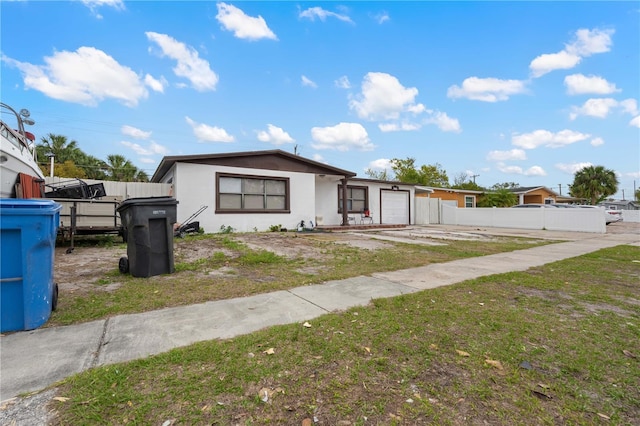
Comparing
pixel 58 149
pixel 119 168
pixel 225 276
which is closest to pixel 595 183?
pixel 225 276

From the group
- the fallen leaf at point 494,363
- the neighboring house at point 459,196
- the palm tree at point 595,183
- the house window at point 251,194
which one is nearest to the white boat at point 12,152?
the house window at point 251,194

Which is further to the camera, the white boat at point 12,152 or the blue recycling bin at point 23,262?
the white boat at point 12,152

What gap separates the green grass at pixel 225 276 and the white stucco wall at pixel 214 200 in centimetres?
362

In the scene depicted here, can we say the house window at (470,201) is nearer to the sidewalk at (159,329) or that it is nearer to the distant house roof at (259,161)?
the distant house roof at (259,161)

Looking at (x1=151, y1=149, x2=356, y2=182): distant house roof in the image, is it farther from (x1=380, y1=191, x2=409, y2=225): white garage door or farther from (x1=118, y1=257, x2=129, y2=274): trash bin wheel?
(x1=118, y1=257, x2=129, y2=274): trash bin wheel

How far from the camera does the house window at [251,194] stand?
1227 centimetres

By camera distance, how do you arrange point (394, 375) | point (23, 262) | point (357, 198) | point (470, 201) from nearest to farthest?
point (394, 375)
point (23, 262)
point (357, 198)
point (470, 201)

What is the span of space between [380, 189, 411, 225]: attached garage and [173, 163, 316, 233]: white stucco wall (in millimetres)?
7159

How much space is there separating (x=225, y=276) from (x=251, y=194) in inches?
324

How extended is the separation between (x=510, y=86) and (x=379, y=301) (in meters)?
17.6

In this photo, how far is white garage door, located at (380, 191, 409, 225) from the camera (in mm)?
19391

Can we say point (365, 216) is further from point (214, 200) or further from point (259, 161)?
point (214, 200)

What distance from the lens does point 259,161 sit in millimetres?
12984

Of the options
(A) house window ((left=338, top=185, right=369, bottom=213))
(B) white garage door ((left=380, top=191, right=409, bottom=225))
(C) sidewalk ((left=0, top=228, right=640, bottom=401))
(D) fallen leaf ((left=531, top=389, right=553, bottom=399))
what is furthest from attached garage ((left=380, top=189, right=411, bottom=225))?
(D) fallen leaf ((left=531, top=389, right=553, bottom=399))
